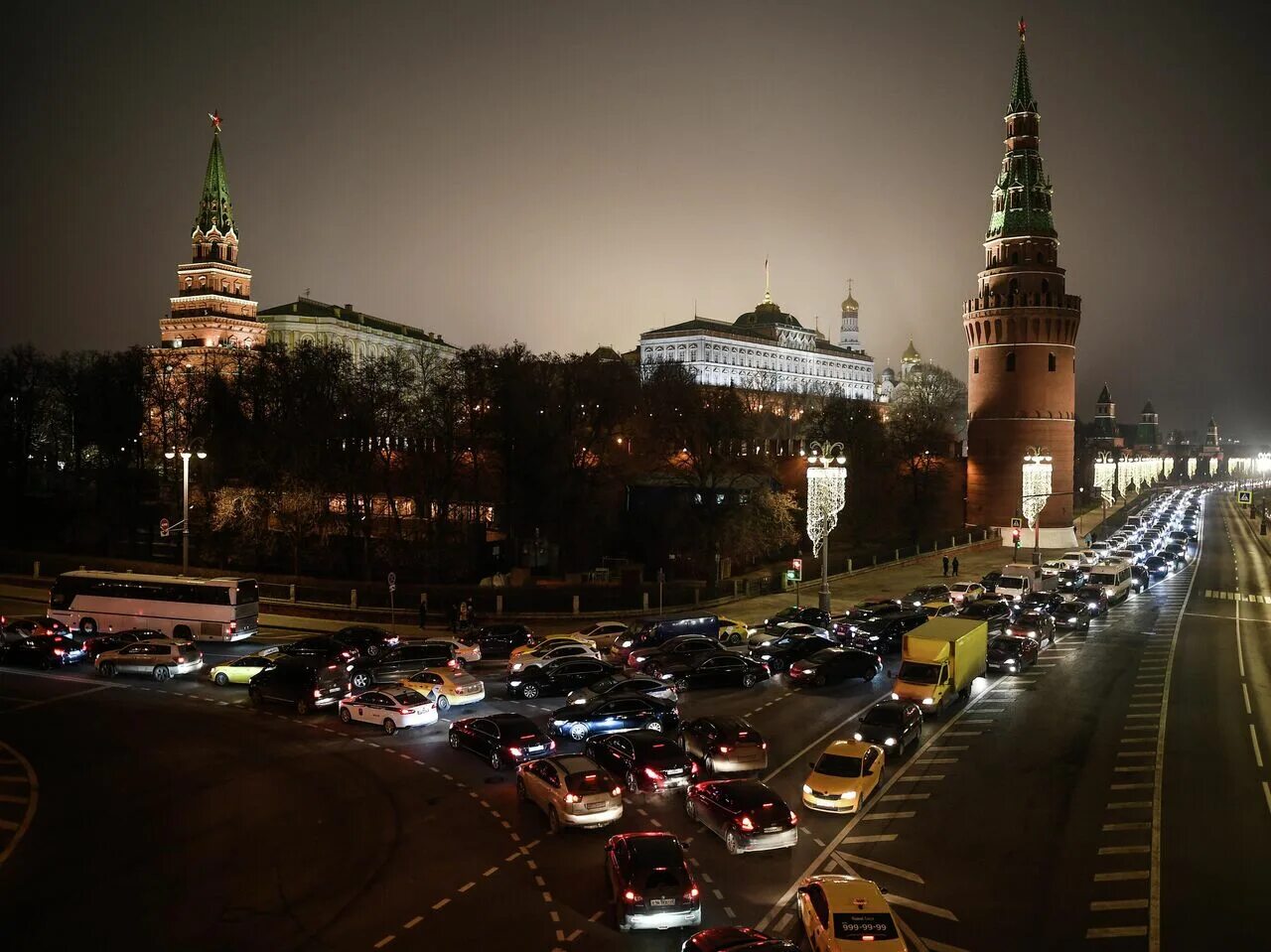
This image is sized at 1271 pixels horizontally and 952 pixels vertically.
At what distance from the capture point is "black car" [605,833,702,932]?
1445 cm

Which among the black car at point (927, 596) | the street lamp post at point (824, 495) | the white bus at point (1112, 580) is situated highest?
the street lamp post at point (824, 495)

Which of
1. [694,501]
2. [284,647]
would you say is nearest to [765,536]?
[694,501]

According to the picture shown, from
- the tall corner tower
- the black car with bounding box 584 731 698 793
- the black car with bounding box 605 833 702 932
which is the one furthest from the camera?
the tall corner tower

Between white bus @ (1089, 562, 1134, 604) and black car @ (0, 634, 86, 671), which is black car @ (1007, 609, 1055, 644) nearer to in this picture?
white bus @ (1089, 562, 1134, 604)

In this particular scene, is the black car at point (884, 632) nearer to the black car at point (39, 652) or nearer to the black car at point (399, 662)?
the black car at point (399, 662)

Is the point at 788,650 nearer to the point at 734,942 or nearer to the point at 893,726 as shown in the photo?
the point at 893,726

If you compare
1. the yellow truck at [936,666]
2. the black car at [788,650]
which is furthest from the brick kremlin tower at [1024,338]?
the yellow truck at [936,666]

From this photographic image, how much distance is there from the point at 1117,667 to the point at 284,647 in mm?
29288

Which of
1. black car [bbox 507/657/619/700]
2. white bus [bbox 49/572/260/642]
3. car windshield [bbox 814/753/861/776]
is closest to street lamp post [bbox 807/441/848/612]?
black car [bbox 507/657/619/700]

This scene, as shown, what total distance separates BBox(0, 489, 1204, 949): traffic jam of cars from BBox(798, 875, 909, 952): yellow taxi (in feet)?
0.10

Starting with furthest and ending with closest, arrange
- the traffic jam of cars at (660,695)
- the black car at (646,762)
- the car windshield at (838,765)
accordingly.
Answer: the black car at (646,762) → the car windshield at (838,765) → the traffic jam of cars at (660,695)

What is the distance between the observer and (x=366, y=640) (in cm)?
3653

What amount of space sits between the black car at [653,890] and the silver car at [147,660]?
22.6 metres

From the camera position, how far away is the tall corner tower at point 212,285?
126 m
